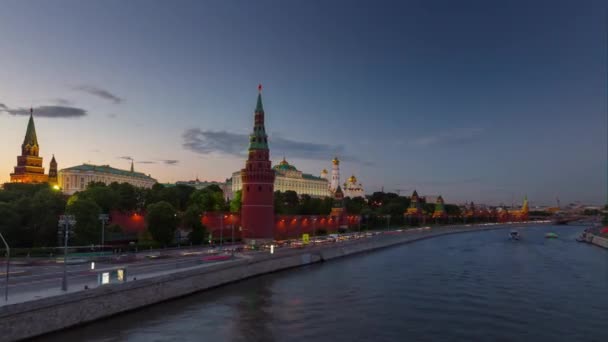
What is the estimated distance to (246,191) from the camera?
70.9 meters

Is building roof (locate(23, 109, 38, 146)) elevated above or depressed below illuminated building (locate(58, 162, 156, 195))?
above

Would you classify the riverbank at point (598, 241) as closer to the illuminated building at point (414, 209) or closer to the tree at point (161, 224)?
the illuminated building at point (414, 209)

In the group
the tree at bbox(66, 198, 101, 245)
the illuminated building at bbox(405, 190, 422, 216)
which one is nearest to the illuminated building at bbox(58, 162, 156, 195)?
the illuminated building at bbox(405, 190, 422, 216)

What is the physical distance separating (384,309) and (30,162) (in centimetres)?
11531

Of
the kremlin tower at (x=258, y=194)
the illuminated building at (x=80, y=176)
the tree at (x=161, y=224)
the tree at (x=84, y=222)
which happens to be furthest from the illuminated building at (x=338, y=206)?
the illuminated building at (x=80, y=176)

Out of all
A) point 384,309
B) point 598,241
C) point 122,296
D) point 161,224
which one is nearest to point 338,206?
point 598,241

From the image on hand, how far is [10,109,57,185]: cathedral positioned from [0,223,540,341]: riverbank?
91.4 m

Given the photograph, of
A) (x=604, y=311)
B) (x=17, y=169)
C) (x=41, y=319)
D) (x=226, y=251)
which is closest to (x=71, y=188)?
(x=17, y=169)

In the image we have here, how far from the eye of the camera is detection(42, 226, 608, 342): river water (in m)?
27.5

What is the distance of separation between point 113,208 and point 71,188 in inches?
4649

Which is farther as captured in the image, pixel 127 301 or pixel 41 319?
pixel 127 301

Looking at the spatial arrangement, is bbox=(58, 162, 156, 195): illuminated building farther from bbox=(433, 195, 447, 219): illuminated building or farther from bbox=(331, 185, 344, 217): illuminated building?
Answer: bbox=(433, 195, 447, 219): illuminated building

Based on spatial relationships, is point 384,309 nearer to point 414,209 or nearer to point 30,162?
point 30,162

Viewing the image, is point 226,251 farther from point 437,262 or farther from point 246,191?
point 437,262
